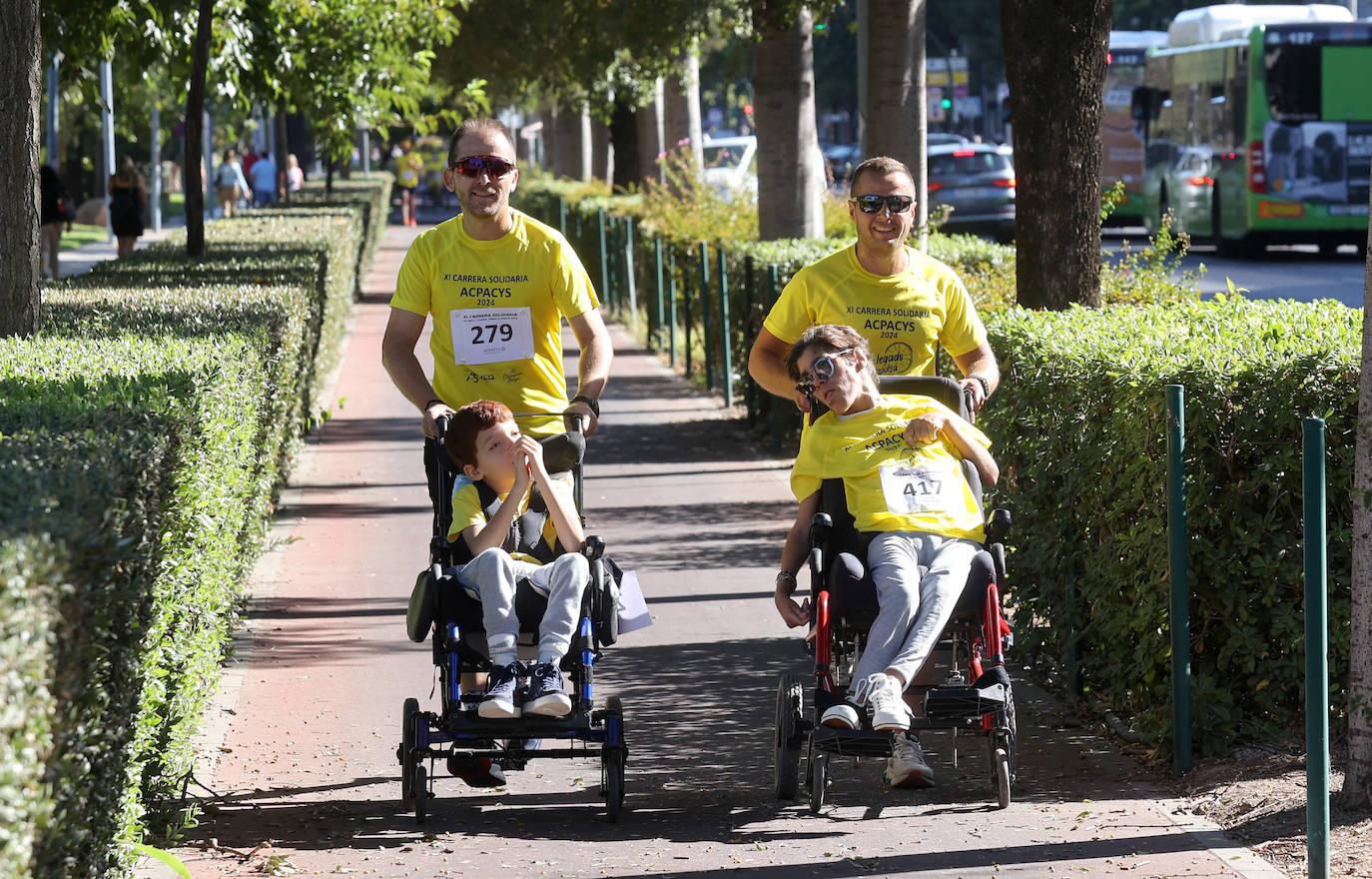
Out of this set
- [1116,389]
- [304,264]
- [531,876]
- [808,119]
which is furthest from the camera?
[808,119]

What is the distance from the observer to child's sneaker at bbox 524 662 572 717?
5.18 metres

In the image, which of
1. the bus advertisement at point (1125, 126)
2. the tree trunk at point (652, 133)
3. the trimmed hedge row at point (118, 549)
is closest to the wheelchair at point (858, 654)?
the trimmed hedge row at point (118, 549)

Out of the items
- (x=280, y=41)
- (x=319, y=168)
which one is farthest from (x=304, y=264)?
(x=319, y=168)

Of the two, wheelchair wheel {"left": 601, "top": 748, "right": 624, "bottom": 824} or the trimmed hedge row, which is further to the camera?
wheelchair wheel {"left": 601, "top": 748, "right": 624, "bottom": 824}

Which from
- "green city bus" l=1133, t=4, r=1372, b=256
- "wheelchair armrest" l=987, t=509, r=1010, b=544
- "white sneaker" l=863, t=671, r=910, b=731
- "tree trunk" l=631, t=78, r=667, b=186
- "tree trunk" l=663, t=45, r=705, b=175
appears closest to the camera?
"white sneaker" l=863, t=671, r=910, b=731

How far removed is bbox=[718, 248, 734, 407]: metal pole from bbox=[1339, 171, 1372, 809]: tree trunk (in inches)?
392

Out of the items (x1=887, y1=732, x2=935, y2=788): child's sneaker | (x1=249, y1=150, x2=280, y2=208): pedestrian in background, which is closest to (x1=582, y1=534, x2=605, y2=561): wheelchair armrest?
(x1=887, y1=732, x2=935, y2=788): child's sneaker

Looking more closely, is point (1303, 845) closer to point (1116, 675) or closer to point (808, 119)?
point (1116, 675)

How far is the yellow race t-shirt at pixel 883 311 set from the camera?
618 centimetres

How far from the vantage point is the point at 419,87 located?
18.4 m

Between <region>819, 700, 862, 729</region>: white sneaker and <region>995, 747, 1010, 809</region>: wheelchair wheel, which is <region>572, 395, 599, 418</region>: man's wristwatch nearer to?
<region>819, 700, 862, 729</region>: white sneaker

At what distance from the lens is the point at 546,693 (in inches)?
205

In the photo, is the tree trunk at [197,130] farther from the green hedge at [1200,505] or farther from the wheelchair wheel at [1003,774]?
the wheelchair wheel at [1003,774]

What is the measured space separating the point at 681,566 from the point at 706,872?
4.37m
